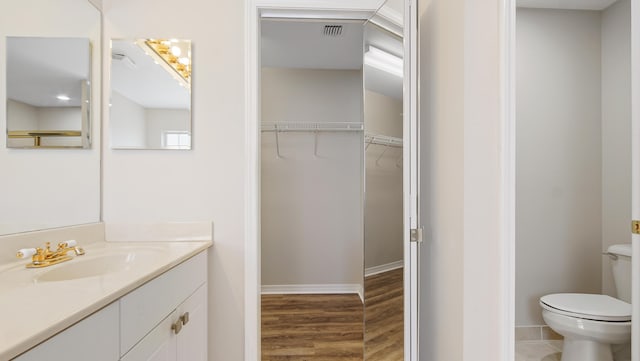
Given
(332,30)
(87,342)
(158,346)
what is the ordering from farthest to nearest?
(332,30), (158,346), (87,342)

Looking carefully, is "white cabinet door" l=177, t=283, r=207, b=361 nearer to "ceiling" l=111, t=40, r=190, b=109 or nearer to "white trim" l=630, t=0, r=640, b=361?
"ceiling" l=111, t=40, r=190, b=109

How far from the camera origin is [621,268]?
3.85 feet

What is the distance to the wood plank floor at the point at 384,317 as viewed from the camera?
160 centimetres

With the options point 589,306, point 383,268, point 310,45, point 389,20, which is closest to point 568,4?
point 389,20

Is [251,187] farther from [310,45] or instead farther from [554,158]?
[310,45]

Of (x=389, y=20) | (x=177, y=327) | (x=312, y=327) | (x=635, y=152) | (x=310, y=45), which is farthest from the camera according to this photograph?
(x=310, y=45)

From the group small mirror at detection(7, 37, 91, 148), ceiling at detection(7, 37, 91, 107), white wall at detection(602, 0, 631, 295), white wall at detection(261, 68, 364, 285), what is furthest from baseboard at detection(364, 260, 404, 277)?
white wall at detection(261, 68, 364, 285)

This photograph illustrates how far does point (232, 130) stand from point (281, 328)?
185 centimetres

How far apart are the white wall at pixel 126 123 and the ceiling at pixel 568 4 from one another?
1.92 metres

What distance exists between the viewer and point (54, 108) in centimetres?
148

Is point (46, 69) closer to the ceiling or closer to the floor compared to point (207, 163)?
closer to the ceiling

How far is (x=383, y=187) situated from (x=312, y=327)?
169cm

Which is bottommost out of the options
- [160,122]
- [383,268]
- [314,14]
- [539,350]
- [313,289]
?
[313,289]

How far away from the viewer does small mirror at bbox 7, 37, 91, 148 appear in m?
1.27
